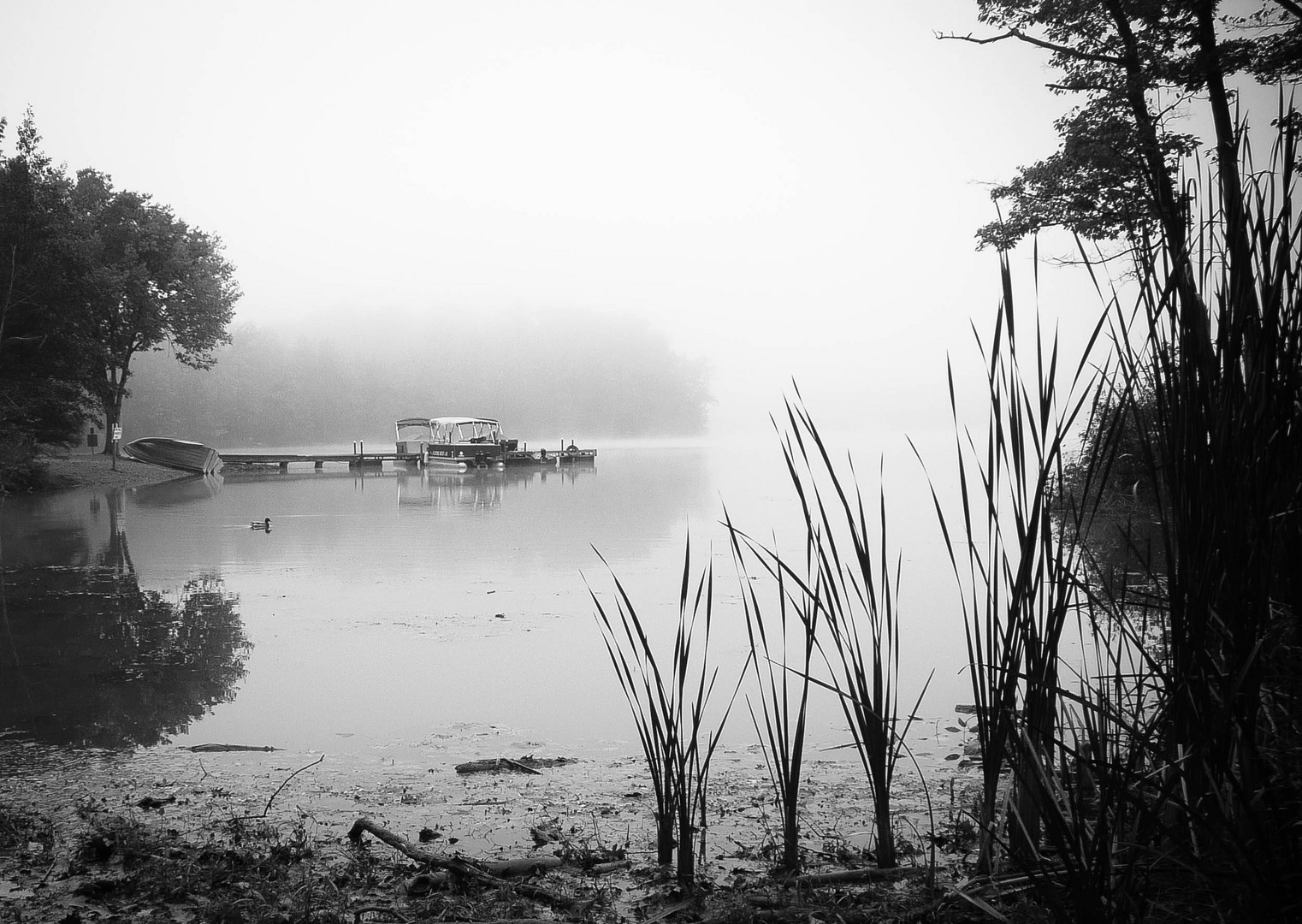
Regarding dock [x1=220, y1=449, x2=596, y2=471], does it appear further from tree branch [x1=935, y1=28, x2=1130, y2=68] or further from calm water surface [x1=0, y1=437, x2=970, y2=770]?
tree branch [x1=935, y1=28, x2=1130, y2=68]

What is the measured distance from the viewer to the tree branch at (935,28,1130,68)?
11.9 metres

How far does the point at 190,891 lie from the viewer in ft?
7.66

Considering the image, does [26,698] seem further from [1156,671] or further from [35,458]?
[35,458]

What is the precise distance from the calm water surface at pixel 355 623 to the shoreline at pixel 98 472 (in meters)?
7.31

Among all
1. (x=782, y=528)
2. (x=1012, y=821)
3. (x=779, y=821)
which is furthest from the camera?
(x=782, y=528)

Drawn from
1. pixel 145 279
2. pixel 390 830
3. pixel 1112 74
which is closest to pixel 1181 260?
pixel 390 830

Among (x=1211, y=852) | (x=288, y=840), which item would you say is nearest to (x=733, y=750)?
(x=288, y=840)

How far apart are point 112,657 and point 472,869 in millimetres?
4180

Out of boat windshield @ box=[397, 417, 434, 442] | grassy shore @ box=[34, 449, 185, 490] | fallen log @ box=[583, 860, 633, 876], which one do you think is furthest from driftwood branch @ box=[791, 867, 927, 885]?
boat windshield @ box=[397, 417, 434, 442]

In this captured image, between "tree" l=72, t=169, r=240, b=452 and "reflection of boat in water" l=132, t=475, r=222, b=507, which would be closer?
"reflection of boat in water" l=132, t=475, r=222, b=507

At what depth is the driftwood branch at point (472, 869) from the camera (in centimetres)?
232

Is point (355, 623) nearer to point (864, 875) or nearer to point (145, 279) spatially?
point (864, 875)

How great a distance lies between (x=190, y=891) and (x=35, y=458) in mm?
21841

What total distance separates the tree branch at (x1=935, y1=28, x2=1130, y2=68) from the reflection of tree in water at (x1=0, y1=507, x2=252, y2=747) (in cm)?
1139
